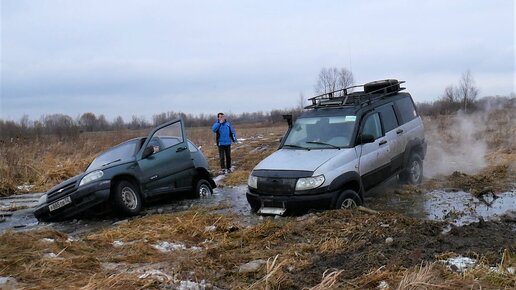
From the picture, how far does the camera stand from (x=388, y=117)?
9.20 meters

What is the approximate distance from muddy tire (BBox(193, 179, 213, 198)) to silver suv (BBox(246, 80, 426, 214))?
257 cm

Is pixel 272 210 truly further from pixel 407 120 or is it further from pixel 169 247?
pixel 407 120

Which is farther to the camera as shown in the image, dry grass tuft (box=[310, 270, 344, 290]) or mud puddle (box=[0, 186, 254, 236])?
mud puddle (box=[0, 186, 254, 236])

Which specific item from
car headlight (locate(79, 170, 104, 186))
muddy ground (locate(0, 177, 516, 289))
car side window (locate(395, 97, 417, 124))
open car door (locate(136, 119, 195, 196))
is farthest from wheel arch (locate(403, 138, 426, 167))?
car headlight (locate(79, 170, 104, 186))

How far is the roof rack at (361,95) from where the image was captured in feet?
29.6

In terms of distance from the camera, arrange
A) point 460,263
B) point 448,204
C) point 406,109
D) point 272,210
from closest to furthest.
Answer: point 460,263 < point 272,210 < point 448,204 < point 406,109

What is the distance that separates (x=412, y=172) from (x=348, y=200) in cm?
304

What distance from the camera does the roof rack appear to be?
29.6 feet

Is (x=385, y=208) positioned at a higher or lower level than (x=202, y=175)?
lower

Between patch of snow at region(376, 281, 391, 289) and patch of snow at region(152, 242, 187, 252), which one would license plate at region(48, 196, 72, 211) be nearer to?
patch of snow at region(152, 242, 187, 252)

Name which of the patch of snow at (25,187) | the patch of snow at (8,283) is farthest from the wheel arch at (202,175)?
the patch of snow at (25,187)

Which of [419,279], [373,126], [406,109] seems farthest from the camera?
[406,109]

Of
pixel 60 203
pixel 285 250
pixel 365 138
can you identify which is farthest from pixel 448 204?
pixel 60 203

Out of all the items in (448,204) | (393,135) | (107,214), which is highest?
(393,135)
